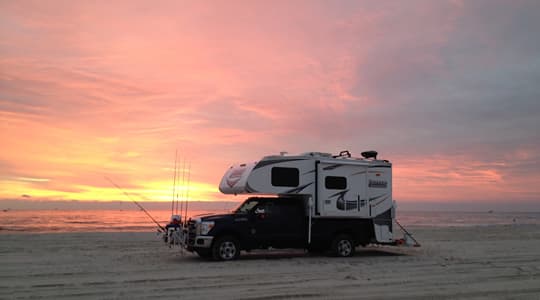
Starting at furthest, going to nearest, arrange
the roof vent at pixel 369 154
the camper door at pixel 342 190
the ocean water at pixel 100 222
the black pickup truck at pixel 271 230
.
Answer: the ocean water at pixel 100 222 → the roof vent at pixel 369 154 → the camper door at pixel 342 190 → the black pickup truck at pixel 271 230

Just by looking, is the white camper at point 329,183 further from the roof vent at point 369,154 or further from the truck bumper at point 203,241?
the truck bumper at point 203,241

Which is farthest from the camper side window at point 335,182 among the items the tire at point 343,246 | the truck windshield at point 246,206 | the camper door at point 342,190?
the truck windshield at point 246,206

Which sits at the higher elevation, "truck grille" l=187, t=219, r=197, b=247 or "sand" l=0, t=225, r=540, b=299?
"truck grille" l=187, t=219, r=197, b=247

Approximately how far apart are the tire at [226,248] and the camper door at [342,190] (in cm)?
275

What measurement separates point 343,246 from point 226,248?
145 inches

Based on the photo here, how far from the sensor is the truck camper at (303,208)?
512 inches

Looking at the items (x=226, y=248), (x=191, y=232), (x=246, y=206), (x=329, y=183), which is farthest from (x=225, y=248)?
(x=329, y=183)

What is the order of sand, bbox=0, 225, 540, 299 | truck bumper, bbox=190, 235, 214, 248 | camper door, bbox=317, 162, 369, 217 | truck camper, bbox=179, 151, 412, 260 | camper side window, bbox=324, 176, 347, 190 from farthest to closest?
1. camper side window, bbox=324, 176, 347, 190
2. camper door, bbox=317, 162, 369, 217
3. truck camper, bbox=179, 151, 412, 260
4. truck bumper, bbox=190, 235, 214, 248
5. sand, bbox=0, 225, 540, 299

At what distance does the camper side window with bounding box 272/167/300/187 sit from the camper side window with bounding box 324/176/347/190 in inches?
38.0

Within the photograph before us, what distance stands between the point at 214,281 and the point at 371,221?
22.6ft

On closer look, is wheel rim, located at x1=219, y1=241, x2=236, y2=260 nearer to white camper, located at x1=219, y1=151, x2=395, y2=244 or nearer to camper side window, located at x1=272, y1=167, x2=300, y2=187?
white camper, located at x1=219, y1=151, x2=395, y2=244

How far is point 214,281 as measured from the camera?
9391 mm

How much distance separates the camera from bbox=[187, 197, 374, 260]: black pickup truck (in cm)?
1281

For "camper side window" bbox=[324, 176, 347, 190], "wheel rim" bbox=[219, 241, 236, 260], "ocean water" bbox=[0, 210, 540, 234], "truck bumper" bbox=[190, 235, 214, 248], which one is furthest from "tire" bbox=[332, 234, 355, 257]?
"truck bumper" bbox=[190, 235, 214, 248]
